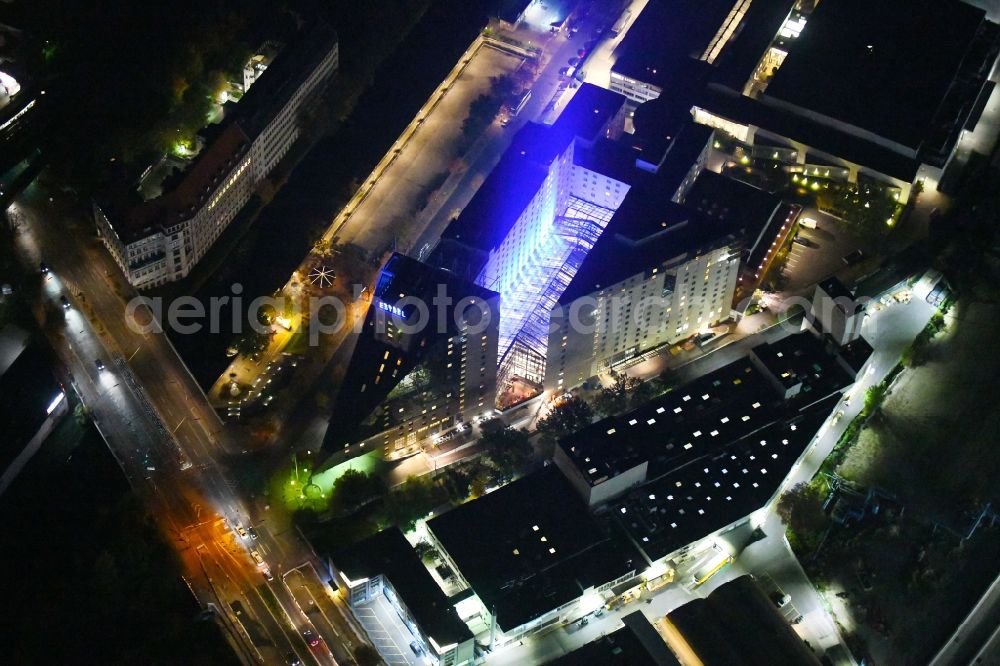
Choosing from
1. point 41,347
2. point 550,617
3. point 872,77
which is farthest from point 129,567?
point 872,77

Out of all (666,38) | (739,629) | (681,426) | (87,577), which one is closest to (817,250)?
(681,426)

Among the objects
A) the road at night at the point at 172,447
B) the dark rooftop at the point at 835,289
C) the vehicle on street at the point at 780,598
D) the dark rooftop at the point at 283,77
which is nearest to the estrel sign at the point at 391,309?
the road at night at the point at 172,447

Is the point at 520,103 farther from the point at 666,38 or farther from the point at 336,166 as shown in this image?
the point at 336,166

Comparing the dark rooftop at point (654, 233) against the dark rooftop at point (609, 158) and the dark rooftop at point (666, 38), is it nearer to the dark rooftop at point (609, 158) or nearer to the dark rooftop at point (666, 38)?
the dark rooftop at point (609, 158)

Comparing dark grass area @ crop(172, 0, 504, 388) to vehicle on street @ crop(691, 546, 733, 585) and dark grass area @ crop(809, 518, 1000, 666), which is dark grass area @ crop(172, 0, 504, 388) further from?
dark grass area @ crop(809, 518, 1000, 666)

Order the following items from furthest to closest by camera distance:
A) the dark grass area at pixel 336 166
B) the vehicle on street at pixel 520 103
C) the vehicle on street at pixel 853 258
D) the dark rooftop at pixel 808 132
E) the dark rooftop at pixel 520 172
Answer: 1. the vehicle on street at pixel 520 103
2. the dark rooftop at pixel 808 132
3. the vehicle on street at pixel 853 258
4. the dark grass area at pixel 336 166
5. the dark rooftop at pixel 520 172

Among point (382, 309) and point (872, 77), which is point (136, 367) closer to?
point (382, 309)
